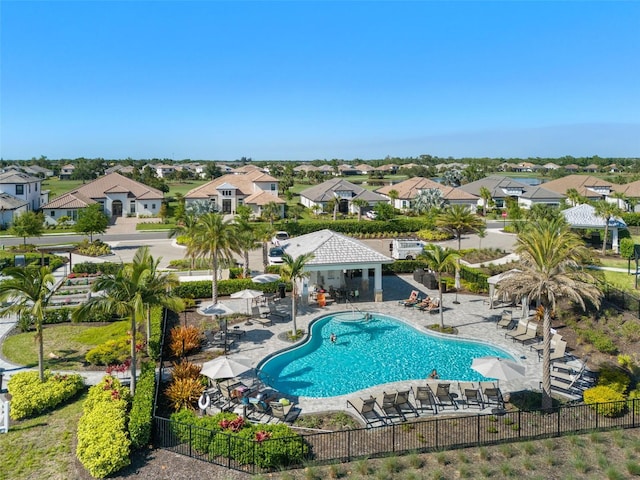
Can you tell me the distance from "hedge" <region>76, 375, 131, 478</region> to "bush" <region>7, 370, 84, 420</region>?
166cm

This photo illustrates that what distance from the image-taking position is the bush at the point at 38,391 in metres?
17.5

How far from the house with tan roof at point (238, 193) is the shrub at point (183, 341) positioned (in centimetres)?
4703

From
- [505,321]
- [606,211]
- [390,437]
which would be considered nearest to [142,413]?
[390,437]

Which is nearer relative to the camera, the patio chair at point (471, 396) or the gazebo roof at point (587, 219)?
the patio chair at point (471, 396)

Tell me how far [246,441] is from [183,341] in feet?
31.8

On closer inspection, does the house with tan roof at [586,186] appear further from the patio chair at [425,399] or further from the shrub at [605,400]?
the patio chair at [425,399]

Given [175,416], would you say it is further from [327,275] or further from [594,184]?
[594,184]

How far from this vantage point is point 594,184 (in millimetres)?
88312

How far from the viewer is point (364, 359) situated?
2341cm

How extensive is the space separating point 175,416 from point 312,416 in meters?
4.62

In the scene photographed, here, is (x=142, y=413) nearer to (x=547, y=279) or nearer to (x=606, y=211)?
(x=547, y=279)

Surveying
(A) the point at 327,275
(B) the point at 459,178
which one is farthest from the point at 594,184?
(A) the point at 327,275

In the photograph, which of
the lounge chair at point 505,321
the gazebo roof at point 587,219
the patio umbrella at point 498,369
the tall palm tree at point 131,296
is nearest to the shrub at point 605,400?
the patio umbrella at point 498,369

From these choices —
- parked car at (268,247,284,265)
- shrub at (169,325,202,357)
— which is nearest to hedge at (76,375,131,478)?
shrub at (169,325,202,357)
